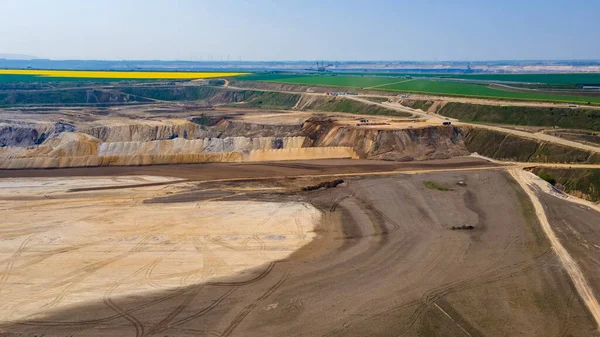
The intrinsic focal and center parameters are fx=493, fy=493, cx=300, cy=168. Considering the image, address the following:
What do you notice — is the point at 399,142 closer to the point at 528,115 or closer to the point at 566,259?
→ the point at 528,115

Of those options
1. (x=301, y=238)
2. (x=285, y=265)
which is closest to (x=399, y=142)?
(x=301, y=238)

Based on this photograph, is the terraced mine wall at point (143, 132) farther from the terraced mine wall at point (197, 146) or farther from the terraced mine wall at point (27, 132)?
the terraced mine wall at point (197, 146)

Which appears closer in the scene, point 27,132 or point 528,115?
point 528,115

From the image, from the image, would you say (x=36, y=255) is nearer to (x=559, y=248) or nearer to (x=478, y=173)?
(x=559, y=248)

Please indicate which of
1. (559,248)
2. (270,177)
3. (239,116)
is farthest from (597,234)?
(239,116)

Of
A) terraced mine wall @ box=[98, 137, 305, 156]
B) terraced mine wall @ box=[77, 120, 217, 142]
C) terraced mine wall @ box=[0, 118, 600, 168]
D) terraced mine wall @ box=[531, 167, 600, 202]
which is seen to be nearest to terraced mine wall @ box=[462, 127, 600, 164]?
terraced mine wall @ box=[0, 118, 600, 168]

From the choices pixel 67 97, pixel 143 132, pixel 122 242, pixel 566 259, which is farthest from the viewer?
pixel 67 97

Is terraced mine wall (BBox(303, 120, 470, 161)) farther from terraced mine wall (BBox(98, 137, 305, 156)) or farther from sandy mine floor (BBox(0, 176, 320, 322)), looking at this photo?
sandy mine floor (BBox(0, 176, 320, 322))
